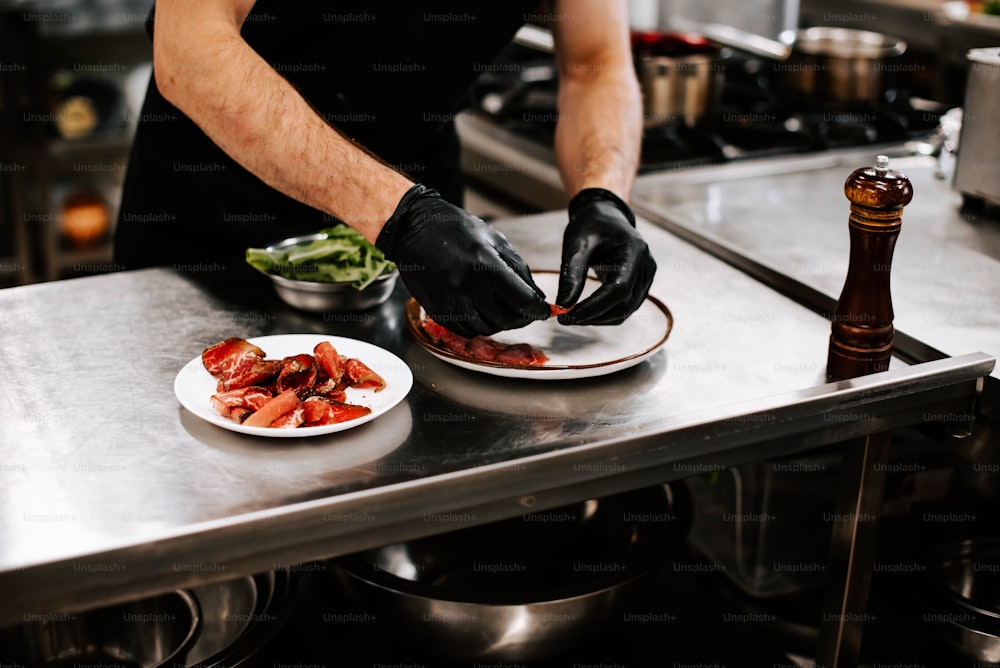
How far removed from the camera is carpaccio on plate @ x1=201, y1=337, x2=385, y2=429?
4.08 ft

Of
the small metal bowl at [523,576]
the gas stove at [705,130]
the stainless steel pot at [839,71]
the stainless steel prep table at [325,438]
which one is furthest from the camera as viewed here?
the stainless steel pot at [839,71]

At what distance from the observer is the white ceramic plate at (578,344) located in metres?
1.37

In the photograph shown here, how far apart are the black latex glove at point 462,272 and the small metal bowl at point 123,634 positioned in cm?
60

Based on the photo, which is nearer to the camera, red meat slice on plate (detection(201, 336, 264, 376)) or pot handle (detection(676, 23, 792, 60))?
red meat slice on plate (detection(201, 336, 264, 376))

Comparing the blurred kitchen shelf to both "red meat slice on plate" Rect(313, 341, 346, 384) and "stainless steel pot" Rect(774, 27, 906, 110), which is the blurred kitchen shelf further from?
"red meat slice on plate" Rect(313, 341, 346, 384)

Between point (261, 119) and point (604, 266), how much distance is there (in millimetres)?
558

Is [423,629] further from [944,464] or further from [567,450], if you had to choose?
[944,464]

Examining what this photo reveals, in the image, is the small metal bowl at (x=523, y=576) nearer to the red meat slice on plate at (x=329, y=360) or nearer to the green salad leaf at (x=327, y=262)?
the red meat slice on plate at (x=329, y=360)

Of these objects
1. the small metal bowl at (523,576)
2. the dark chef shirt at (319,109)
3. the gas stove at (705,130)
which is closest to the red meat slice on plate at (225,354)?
the small metal bowl at (523,576)

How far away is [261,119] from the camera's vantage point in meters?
1.54

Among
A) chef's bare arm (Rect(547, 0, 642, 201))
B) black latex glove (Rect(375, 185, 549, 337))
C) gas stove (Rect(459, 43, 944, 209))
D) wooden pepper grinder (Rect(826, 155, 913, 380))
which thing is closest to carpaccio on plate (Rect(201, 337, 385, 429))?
black latex glove (Rect(375, 185, 549, 337))

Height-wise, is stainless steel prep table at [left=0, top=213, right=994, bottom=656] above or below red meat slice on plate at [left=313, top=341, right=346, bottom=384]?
below

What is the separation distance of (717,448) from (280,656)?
68 centimetres

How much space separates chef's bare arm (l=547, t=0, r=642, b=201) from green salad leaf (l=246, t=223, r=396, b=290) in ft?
1.64
